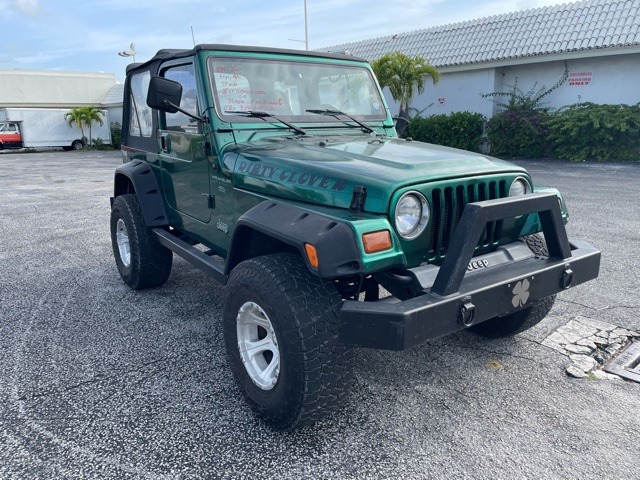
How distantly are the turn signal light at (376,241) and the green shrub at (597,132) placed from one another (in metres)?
13.4

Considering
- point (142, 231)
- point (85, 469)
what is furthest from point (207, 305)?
point (85, 469)

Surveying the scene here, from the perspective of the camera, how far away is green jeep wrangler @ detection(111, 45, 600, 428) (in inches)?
91.4

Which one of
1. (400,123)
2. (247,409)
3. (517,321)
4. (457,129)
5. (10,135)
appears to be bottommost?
(247,409)

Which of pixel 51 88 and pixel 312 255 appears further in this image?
pixel 51 88

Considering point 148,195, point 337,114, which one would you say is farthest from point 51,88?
point 337,114

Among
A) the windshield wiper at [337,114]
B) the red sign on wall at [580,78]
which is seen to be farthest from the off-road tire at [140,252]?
the red sign on wall at [580,78]

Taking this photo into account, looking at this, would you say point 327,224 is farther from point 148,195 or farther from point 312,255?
point 148,195

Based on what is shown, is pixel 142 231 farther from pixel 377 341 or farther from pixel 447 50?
pixel 447 50

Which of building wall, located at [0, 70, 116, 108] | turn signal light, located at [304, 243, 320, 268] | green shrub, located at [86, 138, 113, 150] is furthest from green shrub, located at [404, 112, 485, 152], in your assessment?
building wall, located at [0, 70, 116, 108]

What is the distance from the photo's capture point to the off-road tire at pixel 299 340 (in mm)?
2334

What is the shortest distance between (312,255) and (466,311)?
0.73 m

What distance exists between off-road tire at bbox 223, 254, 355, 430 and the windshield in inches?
52.0

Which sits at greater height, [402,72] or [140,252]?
[402,72]

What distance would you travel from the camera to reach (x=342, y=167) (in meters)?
2.70
